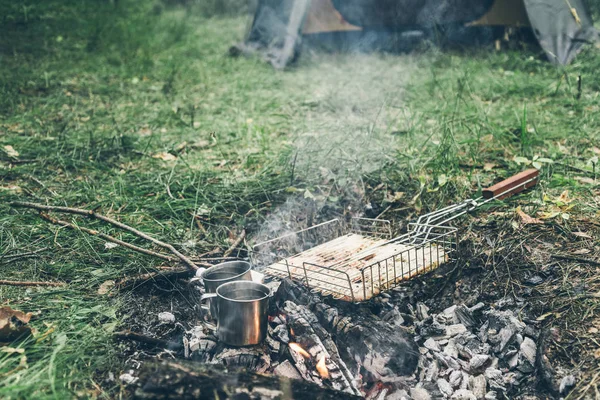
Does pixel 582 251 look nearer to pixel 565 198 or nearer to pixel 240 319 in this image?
pixel 565 198

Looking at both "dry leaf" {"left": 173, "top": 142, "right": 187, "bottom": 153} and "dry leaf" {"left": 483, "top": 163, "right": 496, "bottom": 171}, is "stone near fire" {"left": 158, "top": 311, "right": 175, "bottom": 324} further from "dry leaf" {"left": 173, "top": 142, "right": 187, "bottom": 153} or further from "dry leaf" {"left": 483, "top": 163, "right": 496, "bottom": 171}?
"dry leaf" {"left": 483, "top": 163, "right": 496, "bottom": 171}

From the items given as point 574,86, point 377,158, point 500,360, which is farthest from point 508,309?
point 574,86

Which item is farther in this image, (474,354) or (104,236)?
(104,236)

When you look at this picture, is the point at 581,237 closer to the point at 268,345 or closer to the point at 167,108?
the point at 268,345

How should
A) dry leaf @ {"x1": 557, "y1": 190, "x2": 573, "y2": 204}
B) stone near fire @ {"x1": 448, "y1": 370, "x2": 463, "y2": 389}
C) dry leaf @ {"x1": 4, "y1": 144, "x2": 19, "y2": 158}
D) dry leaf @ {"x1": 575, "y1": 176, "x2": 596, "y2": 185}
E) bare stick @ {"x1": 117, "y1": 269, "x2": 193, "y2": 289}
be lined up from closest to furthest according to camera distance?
stone near fire @ {"x1": 448, "y1": 370, "x2": 463, "y2": 389}, bare stick @ {"x1": 117, "y1": 269, "x2": 193, "y2": 289}, dry leaf @ {"x1": 557, "y1": 190, "x2": 573, "y2": 204}, dry leaf @ {"x1": 575, "y1": 176, "x2": 596, "y2": 185}, dry leaf @ {"x1": 4, "y1": 144, "x2": 19, "y2": 158}

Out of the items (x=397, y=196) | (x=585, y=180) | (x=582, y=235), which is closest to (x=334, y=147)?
(x=397, y=196)

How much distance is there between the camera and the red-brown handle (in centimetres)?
349

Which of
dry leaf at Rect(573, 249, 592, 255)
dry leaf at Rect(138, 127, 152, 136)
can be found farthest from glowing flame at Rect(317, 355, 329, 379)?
dry leaf at Rect(138, 127, 152, 136)

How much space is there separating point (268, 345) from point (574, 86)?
5019 mm

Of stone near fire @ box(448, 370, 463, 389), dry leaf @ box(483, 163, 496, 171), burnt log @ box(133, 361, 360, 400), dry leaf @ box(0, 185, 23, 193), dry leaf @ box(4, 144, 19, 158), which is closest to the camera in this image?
burnt log @ box(133, 361, 360, 400)

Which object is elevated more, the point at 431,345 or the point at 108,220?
the point at 431,345

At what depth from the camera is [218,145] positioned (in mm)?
4703

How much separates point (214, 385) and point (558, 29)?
682cm

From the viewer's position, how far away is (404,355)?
8.21ft
